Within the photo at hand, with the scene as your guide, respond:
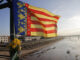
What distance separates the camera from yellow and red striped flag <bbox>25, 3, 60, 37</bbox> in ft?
12.7

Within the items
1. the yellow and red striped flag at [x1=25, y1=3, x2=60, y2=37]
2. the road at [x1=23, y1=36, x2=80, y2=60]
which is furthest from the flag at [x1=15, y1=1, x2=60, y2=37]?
the road at [x1=23, y1=36, x2=80, y2=60]

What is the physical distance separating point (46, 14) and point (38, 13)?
0.59m

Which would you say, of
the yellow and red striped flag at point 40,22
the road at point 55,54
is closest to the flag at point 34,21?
the yellow and red striped flag at point 40,22

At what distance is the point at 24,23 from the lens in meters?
3.62

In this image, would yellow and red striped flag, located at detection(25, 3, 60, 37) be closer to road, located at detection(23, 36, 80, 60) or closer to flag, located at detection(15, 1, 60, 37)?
flag, located at detection(15, 1, 60, 37)

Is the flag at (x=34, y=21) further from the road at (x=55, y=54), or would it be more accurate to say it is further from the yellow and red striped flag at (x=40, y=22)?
the road at (x=55, y=54)

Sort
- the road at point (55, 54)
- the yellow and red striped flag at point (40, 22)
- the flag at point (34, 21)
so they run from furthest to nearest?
the road at point (55, 54) < the yellow and red striped flag at point (40, 22) < the flag at point (34, 21)

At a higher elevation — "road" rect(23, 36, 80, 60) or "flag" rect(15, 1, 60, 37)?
"flag" rect(15, 1, 60, 37)

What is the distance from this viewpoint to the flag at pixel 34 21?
11.5ft

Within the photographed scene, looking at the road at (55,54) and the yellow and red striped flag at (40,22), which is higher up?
the yellow and red striped flag at (40,22)

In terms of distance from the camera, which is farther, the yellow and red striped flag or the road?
the road

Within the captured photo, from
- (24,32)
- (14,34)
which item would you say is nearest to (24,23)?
(24,32)

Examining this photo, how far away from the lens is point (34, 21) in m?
4.16

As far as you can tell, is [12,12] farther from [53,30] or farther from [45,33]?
[53,30]
